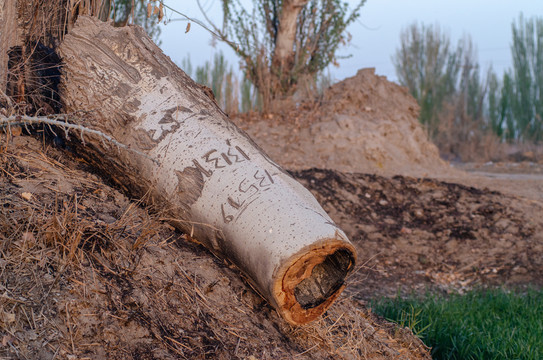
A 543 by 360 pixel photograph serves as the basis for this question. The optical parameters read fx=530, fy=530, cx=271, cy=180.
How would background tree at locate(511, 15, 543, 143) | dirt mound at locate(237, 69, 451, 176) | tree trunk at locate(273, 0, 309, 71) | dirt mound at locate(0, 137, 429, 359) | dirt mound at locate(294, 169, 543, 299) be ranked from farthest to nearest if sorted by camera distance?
1. background tree at locate(511, 15, 543, 143)
2. tree trunk at locate(273, 0, 309, 71)
3. dirt mound at locate(237, 69, 451, 176)
4. dirt mound at locate(294, 169, 543, 299)
5. dirt mound at locate(0, 137, 429, 359)

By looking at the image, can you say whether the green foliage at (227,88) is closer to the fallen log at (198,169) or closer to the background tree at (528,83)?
the fallen log at (198,169)

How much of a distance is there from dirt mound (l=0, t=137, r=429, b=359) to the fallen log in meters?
0.12

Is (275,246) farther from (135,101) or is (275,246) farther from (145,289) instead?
(135,101)

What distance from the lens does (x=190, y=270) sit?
2.16 metres

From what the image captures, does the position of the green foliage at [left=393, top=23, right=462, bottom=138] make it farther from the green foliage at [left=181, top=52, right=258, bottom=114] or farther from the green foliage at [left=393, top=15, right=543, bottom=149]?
the green foliage at [left=181, top=52, right=258, bottom=114]

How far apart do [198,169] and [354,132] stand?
5587 mm

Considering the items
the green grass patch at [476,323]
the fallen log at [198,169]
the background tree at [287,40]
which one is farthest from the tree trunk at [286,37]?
the fallen log at [198,169]

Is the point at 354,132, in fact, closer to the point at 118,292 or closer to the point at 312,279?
the point at 312,279

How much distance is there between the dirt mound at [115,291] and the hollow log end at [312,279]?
0.15 meters

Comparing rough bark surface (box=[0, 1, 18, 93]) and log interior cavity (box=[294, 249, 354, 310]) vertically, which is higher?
rough bark surface (box=[0, 1, 18, 93])

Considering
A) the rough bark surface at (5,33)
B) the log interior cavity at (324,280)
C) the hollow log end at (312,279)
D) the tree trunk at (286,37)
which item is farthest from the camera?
the tree trunk at (286,37)

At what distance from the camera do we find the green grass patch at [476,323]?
2.69 meters

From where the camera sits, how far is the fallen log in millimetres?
1997

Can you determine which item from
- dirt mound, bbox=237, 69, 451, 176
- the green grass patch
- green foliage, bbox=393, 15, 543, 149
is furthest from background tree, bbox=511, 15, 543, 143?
the green grass patch
